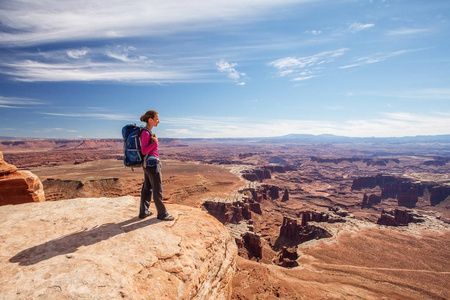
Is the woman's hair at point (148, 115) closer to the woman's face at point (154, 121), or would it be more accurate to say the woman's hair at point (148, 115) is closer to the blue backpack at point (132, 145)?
the woman's face at point (154, 121)

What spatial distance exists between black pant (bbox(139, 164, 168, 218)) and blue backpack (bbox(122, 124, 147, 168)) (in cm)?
31

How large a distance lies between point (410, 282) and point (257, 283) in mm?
13297

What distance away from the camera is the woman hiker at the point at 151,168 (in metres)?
4.27

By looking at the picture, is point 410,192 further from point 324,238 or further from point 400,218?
point 324,238

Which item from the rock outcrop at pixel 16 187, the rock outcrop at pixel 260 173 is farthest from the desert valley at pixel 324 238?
the rock outcrop at pixel 260 173

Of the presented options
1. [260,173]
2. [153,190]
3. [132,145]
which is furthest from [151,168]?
[260,173]

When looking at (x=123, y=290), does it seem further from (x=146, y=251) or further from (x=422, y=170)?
(x=422, y=170)

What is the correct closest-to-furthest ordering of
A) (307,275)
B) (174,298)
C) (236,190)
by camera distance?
(174,298)
(307,275)
(236,190)

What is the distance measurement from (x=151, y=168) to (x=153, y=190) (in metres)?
0.52

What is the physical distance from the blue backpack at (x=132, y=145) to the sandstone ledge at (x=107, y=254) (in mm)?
1330

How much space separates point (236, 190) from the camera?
48344mm

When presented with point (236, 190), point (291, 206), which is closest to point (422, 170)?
point (291, 206)

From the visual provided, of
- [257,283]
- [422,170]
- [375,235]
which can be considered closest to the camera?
[257,283]

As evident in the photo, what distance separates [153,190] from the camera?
460 cm
